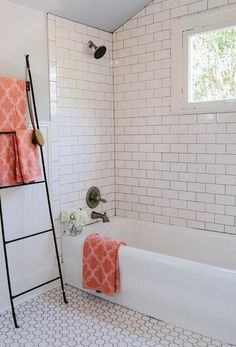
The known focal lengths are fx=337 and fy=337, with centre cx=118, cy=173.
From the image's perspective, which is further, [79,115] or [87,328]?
[79,115]

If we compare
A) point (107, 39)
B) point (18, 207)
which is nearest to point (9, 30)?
point (107, 39)

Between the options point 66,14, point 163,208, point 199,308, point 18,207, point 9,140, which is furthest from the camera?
point 163,208

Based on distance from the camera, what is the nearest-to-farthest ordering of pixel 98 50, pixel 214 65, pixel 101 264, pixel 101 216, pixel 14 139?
pixel 14 139, pixel 101 264, pixel 214 65, pixel 98 50, pixel 101 216

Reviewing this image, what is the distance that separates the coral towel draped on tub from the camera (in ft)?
7.82

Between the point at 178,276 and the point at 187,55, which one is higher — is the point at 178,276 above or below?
below

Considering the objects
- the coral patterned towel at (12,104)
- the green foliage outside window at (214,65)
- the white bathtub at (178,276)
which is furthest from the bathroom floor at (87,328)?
the green foliage outside window at (214,65)

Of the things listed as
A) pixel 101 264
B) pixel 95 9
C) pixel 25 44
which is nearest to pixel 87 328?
pixel 101 264

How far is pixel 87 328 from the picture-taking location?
7.62 feet

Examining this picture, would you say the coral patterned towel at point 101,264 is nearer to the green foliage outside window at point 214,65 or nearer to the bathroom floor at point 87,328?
the bathroom floor at point 87,328

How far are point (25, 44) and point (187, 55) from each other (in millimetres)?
1352

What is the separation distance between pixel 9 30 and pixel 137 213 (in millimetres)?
1992

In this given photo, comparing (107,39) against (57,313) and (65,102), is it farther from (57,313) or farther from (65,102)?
(57,313)

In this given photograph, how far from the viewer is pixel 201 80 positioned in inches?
115

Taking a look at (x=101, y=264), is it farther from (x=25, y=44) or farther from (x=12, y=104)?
(x=25, y=44)
